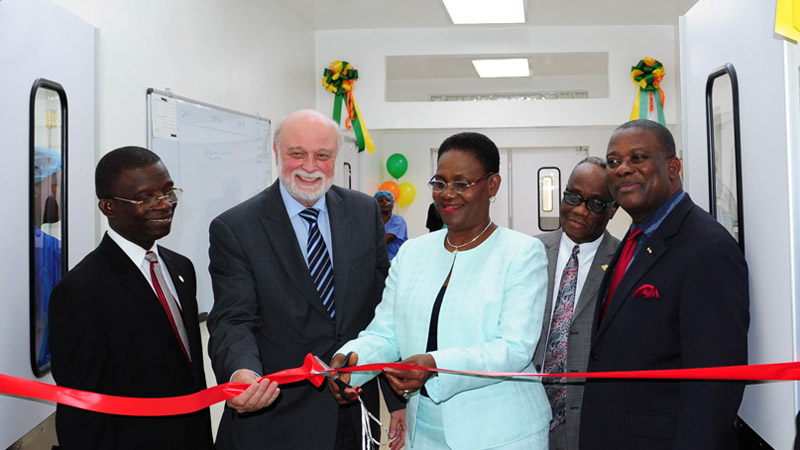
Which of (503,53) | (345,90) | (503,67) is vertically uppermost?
(503,67)

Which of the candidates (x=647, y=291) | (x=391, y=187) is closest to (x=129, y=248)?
(x=647, y=291)

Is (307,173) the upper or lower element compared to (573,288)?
upper

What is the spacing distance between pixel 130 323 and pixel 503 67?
7495 mm

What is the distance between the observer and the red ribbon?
1.62 meters

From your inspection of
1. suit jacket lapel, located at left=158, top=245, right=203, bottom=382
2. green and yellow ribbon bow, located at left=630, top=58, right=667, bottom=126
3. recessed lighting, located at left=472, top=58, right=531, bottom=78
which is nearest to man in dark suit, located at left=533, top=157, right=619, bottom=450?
suit jacket lapel, located at left=158, top=245, right=203, bottom=382

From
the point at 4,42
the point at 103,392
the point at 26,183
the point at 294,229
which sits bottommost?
the point at 103,392

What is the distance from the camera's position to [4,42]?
2176 mm

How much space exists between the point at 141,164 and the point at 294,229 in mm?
560

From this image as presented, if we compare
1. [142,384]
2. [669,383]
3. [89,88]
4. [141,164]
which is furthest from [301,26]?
[669,383]

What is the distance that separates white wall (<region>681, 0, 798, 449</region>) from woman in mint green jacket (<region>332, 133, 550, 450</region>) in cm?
57

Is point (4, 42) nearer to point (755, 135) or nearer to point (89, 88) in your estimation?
point (89, 88)

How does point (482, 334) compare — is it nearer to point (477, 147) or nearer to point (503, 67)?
point (477, 147)

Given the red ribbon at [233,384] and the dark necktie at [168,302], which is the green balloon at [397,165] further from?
the red ribbon at [233,384]

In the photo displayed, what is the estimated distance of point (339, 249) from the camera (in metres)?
2.36
